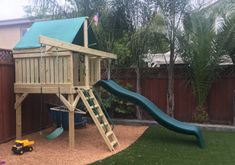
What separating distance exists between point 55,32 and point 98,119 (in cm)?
225

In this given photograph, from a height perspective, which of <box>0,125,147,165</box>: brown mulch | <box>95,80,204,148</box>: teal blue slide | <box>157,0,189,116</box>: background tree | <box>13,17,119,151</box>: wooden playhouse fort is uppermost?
<box>157,0,189,116</box>: background tree

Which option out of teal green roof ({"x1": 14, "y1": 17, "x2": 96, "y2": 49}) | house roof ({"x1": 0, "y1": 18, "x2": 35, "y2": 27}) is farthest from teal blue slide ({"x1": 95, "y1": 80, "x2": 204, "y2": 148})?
house roof ({"x1": 0, "y1": 18, "x2": 35, "y2": 27})

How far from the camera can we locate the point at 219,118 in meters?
8.79

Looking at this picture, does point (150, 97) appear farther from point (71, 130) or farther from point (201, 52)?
point (71, 130)

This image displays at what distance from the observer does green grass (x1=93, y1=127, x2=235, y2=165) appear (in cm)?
510

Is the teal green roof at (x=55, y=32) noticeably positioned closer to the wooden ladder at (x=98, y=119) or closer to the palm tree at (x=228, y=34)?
the wooden ladder at (x=98, y=119)

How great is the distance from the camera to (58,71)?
629 centimetres

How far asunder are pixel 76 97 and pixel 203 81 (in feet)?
12.6

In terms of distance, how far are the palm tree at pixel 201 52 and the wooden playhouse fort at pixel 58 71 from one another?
267cm

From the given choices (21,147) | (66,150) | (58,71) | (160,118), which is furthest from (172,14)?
(21,147)

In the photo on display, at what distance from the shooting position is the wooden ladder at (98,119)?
5.98 meters

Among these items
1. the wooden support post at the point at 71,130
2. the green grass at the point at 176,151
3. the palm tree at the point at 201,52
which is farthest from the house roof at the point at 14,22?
the green grass at the point at 176,151

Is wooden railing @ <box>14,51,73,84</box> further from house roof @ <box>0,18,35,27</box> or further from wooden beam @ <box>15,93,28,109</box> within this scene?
house roof @ <box>0,18,35,27</box>

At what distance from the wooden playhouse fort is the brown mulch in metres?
0.27
